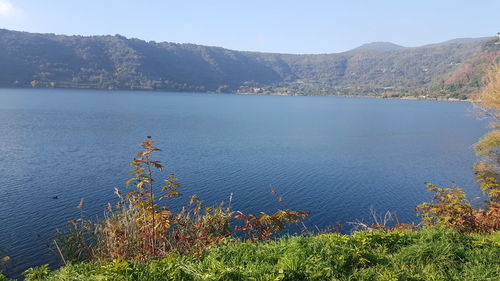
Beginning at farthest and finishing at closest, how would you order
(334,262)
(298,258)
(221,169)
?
(221,169)
(334,262)
(298,258)

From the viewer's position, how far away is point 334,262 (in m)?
5.34

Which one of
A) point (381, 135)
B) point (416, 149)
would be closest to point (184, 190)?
point (416, 149)

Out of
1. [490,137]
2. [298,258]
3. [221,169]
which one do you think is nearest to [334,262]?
[298,258]

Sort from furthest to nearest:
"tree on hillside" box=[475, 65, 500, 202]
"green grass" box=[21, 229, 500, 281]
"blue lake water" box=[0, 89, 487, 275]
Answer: "tree on hillside" box=[475, 65, 500, 202] < "blue lake water" box=[0, 89, 487, 275] < "green grass" box=[21, 229, 500, 281]

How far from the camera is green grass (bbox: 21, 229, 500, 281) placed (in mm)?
4832

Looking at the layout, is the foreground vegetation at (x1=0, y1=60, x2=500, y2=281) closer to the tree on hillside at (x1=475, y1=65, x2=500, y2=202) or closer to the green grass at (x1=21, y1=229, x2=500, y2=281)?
the green grass at (x1=21, y1=229, x2=500, y2=281)

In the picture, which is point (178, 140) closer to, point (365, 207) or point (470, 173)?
point (365, 207)

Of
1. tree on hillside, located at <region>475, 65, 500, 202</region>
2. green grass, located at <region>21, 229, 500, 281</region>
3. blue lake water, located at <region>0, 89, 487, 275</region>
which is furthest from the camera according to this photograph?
tree on hillside, located at <region>475, 65, 500, 202</region>

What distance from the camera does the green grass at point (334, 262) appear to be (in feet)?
15.9

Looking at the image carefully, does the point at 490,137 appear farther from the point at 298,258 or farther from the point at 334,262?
the point at 298,258

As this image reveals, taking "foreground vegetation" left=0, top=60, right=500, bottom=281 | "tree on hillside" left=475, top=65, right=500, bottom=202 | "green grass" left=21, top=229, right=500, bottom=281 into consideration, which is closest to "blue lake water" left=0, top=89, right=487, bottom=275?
"tree on hillside" left=475, top=65, right=500, bottom=202

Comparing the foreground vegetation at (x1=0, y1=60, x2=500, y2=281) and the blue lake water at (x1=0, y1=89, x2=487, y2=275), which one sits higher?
the foreground vegetation at (x1=0, y1=60, x2=500, y2=281)

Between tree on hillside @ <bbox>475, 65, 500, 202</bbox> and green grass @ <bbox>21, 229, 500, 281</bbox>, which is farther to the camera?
tree on hillside @ <bbox>475, 65, 500, 202</bbox>

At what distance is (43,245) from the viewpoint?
45.4 feet
